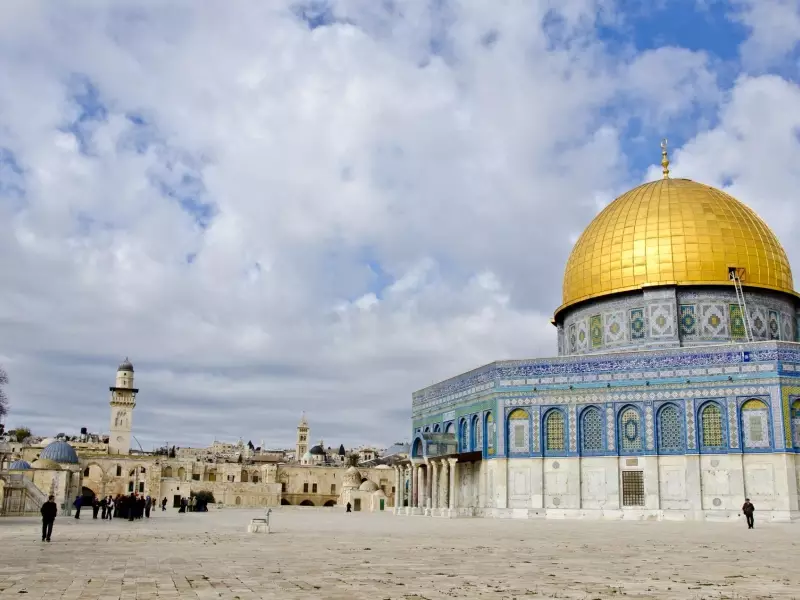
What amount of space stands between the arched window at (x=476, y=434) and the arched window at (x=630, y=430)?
6085 millimetres

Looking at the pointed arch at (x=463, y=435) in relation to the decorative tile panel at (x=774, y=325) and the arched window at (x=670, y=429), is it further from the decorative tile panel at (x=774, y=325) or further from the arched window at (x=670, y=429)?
the decorative tile panel at (x=774, y=325)

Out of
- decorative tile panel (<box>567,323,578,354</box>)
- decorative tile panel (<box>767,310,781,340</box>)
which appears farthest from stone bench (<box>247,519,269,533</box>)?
decorative tile panel (<box>767,310,781,340</box>)

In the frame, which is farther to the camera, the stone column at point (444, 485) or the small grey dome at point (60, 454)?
the small grey dome at point (60, 454)

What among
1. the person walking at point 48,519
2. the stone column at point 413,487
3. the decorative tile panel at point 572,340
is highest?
the decorative tile panel at point 572,340

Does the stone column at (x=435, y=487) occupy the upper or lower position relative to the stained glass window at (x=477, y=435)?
lower

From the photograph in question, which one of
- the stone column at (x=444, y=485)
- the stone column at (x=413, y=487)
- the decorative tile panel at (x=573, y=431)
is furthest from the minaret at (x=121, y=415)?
the decorative tile panel at (x=573, y=431)

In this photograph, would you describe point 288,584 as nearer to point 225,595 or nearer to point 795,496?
point 225,595

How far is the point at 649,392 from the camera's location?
31906mm

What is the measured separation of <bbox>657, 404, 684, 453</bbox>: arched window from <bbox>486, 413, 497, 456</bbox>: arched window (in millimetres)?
6467

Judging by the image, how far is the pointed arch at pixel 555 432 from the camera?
32.9 meters

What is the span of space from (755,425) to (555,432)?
7.33 m

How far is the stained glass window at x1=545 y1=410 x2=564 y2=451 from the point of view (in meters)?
33.0

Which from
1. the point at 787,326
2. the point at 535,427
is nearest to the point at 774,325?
the point at 787,326

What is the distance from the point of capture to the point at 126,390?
303 ft
